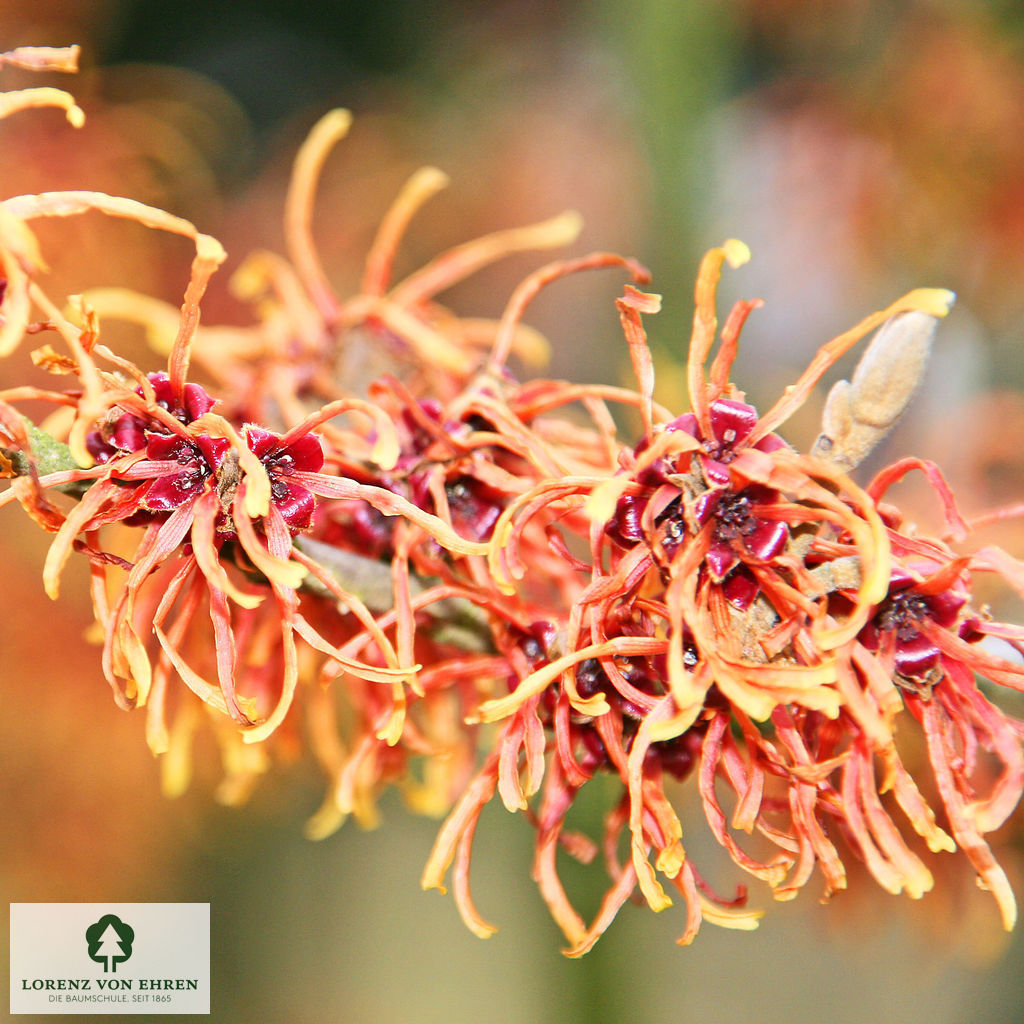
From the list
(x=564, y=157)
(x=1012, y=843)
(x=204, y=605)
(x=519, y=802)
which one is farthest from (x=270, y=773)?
(x=564, y=157)

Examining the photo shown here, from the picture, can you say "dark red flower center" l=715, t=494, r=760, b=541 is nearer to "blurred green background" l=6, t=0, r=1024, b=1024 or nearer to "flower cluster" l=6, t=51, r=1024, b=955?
"flower cluster" l=6, t=51, r=1024, b=955

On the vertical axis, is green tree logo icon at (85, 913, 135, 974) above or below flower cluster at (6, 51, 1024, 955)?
below

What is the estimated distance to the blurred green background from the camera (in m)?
1.14

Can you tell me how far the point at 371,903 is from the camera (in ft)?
6.87

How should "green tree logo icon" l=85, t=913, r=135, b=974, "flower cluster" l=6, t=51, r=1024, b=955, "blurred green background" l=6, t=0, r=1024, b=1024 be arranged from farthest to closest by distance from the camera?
"blurred green background" l=6, t=0, r=1024, b=1024, "green tree logo icon" l=85, t=913, r=135, b=974, "flower cluster" l=6, t=51, r=1024, b=955

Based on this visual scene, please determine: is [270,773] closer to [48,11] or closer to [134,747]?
[134,747]

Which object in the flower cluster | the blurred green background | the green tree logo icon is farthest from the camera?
the blurred green background

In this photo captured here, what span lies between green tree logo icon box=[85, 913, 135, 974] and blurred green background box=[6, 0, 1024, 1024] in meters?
0.42

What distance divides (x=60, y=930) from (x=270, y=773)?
2.78 ft

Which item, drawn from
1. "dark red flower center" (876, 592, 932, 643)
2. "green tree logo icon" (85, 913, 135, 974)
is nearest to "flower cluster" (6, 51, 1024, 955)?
"dark red flower center" (876, 592, 932, 643)

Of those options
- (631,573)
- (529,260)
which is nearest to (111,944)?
(631,573)

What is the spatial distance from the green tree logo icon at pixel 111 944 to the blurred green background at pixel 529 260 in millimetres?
422

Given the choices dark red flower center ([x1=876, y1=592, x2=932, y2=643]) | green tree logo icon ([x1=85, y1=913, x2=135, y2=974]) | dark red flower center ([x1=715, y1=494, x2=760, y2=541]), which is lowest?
green tree logo icon ([x1=85, y1=913, x2=135, y2=974])

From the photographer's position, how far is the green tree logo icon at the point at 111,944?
547mm
